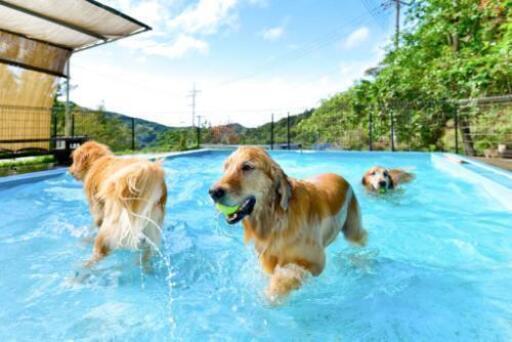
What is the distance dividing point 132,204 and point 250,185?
1.17 metres

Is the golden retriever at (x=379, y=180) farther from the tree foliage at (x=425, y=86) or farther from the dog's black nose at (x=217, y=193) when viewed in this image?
the tree foliage at (x=425, y=86)

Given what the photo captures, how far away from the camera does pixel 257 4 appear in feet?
79.0

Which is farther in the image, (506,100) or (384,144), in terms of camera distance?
(384,144)

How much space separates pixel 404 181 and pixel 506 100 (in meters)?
4.62

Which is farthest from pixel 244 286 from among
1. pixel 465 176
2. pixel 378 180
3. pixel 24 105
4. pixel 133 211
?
pixel 24 105

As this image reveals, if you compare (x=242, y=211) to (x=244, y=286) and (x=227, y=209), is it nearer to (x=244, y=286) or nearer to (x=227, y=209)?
(x=227, y=209)

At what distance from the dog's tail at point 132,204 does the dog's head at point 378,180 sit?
157 inches

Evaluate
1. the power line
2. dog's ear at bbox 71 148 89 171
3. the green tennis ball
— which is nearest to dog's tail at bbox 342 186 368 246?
the green tennis ball

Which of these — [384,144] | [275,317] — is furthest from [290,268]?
[384,144]

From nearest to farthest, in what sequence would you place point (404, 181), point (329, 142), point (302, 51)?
point (404, 181) < point (329, 142) < point (302, 51)

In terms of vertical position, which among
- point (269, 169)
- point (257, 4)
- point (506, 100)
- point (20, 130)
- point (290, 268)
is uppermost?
point (257, 4)

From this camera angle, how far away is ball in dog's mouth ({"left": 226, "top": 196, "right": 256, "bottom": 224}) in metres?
2.10

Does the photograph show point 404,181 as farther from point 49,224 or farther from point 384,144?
point 384,144

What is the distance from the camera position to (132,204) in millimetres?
2816
